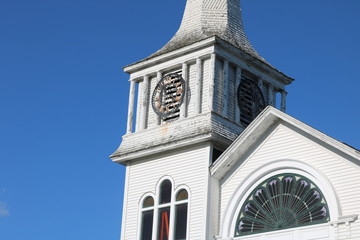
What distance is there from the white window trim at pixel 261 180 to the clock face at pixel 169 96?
15.4ft

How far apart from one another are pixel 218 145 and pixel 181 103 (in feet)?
8.68

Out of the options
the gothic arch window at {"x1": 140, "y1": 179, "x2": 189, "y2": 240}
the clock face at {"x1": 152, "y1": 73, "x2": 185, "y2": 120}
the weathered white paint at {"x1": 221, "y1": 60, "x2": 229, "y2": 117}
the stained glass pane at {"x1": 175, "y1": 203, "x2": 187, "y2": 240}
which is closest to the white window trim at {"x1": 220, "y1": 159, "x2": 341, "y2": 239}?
the stained glass pane at {"x1": 175, "y1": 203, "x2": 187, "y2": 240}

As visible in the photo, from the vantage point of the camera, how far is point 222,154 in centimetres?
2861

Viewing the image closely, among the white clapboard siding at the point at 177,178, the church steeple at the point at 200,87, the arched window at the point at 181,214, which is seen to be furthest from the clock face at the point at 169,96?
the arched window at the point at 181,214

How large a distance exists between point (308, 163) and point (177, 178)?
5.54 meters

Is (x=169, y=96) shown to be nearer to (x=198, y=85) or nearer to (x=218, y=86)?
(x=198, y=85)

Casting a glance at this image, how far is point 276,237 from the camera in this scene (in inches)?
1048

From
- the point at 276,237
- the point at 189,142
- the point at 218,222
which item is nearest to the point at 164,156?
the point at 189,142

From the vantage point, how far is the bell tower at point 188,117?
29.2m

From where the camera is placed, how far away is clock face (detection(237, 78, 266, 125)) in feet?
→ 104

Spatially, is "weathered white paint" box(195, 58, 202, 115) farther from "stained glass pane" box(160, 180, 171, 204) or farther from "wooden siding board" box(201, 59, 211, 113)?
"stained glass pane" box(160, 180, 171, 204)

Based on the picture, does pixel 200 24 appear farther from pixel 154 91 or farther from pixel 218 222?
pixel 218 222

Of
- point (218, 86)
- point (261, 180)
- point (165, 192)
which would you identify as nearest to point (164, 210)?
point (165, 192)

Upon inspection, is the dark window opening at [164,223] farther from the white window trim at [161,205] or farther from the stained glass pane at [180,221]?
the stained glass pane at [180,221]
